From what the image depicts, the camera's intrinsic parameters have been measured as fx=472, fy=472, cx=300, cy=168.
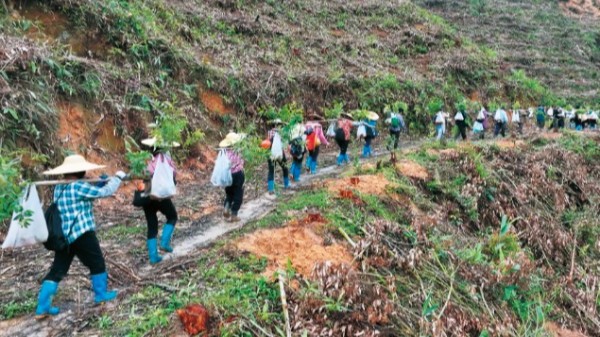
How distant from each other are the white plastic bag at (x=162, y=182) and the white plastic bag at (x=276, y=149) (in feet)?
12.5

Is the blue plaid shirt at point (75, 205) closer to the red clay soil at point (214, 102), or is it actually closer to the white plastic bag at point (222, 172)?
the white plastic bag at point (222, 172)

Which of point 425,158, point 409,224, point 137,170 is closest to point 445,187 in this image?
point 425,158

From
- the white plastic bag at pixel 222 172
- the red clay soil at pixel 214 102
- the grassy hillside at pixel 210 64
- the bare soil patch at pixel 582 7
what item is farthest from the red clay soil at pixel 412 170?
the bare soil patch at pixel 582 7

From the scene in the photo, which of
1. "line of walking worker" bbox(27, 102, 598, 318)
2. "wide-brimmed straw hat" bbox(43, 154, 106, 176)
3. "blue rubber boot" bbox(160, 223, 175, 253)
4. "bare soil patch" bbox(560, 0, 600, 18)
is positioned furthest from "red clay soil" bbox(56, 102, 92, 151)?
"bare soil patch" bbox(560, 0, 600, 18)

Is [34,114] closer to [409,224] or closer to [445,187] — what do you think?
[409,224]

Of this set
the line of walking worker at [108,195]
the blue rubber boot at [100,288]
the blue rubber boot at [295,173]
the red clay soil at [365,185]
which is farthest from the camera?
the blue rubber boot at [295,173]

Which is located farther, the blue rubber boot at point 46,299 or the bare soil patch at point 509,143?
the bare soil patch at point 509,143

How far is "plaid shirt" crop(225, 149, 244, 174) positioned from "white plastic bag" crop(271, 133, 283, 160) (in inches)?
72.4

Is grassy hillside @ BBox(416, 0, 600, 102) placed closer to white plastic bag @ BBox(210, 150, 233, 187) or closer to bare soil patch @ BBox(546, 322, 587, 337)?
bare soil patch @ BBox(546, 322, 587, 337)

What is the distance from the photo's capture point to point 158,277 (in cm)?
605

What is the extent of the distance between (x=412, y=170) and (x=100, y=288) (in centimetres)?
783

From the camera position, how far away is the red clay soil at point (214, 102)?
14.1 metres

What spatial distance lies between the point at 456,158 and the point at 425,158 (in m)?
0.85

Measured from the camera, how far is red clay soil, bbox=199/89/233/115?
14105 mm
